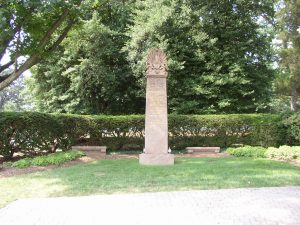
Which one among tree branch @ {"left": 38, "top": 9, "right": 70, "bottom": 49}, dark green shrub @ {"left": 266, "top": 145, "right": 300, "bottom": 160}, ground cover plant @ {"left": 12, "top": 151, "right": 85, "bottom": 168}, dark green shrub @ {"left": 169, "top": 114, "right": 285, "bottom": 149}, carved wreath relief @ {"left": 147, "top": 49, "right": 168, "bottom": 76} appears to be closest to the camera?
ground cover plant @ {"left": 12, "top": 151, "right": 85, "bottom": 168}

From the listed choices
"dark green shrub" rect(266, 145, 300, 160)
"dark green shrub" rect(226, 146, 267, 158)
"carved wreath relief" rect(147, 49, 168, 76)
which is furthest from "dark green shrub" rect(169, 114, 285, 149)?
"carved wreath relief" rect(147, 49, 168, 76)

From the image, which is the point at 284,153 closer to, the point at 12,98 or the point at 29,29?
the point at 29,29

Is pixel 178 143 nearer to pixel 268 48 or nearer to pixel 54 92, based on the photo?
pixel 268 48

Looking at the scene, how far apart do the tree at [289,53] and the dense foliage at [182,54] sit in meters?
5.21

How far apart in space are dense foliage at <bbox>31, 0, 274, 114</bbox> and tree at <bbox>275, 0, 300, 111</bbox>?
5210 mm

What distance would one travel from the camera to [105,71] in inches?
802

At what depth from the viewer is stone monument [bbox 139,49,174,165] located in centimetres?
1180

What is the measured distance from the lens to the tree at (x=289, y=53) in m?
26.1

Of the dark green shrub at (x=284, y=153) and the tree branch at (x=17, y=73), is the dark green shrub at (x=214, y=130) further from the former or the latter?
the tree branch at (x=17, y=73)

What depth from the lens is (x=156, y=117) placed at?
12062 mm

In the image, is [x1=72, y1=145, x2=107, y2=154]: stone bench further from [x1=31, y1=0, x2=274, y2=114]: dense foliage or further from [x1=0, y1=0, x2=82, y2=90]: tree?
[x1=31, y1=0, x2=274, y2=114]: dense foliage

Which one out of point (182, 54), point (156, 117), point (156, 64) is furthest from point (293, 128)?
point (182, 54)

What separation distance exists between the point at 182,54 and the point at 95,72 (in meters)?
5.07

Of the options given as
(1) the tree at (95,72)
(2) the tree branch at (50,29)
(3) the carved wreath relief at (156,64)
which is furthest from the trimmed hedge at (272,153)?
(1) the tree at (95,72)
